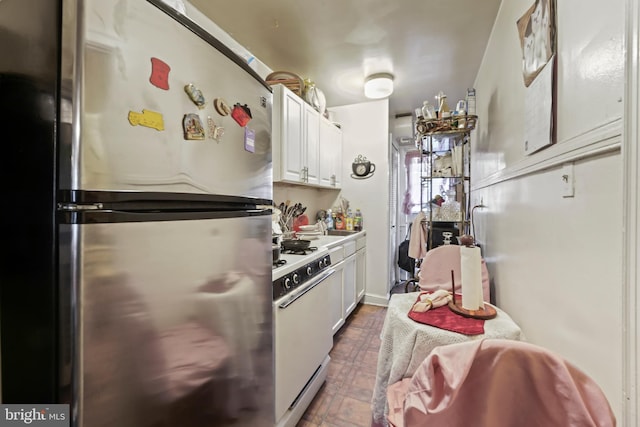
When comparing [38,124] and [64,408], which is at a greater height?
[38,124]

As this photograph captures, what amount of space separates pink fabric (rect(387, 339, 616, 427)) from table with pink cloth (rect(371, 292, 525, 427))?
397 millimetres

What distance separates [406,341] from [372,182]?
8.09 feet

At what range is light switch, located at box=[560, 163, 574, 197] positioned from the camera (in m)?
0.81

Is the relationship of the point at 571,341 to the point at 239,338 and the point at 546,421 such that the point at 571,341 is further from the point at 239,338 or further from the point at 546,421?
the point at 239,338

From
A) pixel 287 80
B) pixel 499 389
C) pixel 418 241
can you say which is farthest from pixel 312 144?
pixel 499 389

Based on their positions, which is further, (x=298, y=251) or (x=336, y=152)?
(x=336, y=152)

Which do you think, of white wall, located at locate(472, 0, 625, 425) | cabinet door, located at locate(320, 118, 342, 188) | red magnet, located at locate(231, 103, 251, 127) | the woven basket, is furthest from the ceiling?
red magnet, located at locate(231, 103, 251, 127)

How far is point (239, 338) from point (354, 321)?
2.14m

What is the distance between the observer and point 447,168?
2344 mm

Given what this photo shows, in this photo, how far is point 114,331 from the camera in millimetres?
604

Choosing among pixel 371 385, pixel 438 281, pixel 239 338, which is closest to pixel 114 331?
→ pixel 239 338

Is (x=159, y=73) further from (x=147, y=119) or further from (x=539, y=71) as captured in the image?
(x=539, y=71)

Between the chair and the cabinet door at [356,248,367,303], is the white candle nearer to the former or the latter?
the chair

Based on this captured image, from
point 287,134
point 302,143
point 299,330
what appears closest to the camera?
point 299,330
